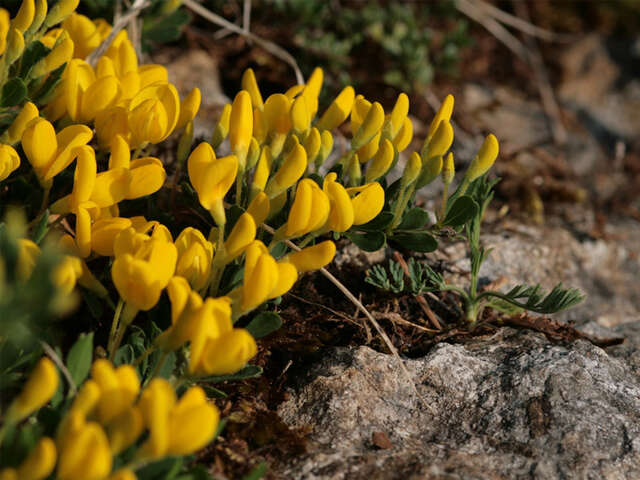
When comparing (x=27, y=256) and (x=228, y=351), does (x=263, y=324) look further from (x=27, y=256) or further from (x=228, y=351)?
(x=27, y=256)

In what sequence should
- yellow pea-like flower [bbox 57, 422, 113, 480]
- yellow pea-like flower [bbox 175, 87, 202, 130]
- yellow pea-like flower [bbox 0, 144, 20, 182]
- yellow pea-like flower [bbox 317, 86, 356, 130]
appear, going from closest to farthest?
yellow pea-like flower [bbox 57, 422, 113, 480], yellow pea-like flower [bbox 0, 144, 20, 182], yellow pea-like flower [bbox 175, 87, 202, 130], yellow pea-like flower [bbox 317, 86, 356, 130]

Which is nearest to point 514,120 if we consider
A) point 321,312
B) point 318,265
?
point 321,312

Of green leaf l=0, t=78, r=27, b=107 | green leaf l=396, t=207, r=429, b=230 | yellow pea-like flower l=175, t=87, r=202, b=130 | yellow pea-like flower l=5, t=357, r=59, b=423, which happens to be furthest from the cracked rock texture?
green leaf l=0, t=78, r=27, b=107

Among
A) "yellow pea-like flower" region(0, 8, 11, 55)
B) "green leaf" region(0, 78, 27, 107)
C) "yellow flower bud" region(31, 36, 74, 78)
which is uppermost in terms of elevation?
"yellow pea-like flower" region(0, 8, 11, 55)

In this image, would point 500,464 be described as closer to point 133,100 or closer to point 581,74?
point 133,100

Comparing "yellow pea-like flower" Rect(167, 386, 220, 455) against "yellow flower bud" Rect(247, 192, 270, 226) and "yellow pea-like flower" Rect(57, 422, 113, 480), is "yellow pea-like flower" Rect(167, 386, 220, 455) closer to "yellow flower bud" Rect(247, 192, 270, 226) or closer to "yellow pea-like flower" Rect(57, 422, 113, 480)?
"yellow pea-like flower" Rect(57, 422, 113, 480)

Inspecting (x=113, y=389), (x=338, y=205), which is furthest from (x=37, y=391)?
(x=338, y=205)

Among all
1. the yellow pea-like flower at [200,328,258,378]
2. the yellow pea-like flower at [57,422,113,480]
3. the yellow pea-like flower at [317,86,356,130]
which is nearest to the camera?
the yellow pea-like flower at [57,422,113,480]
